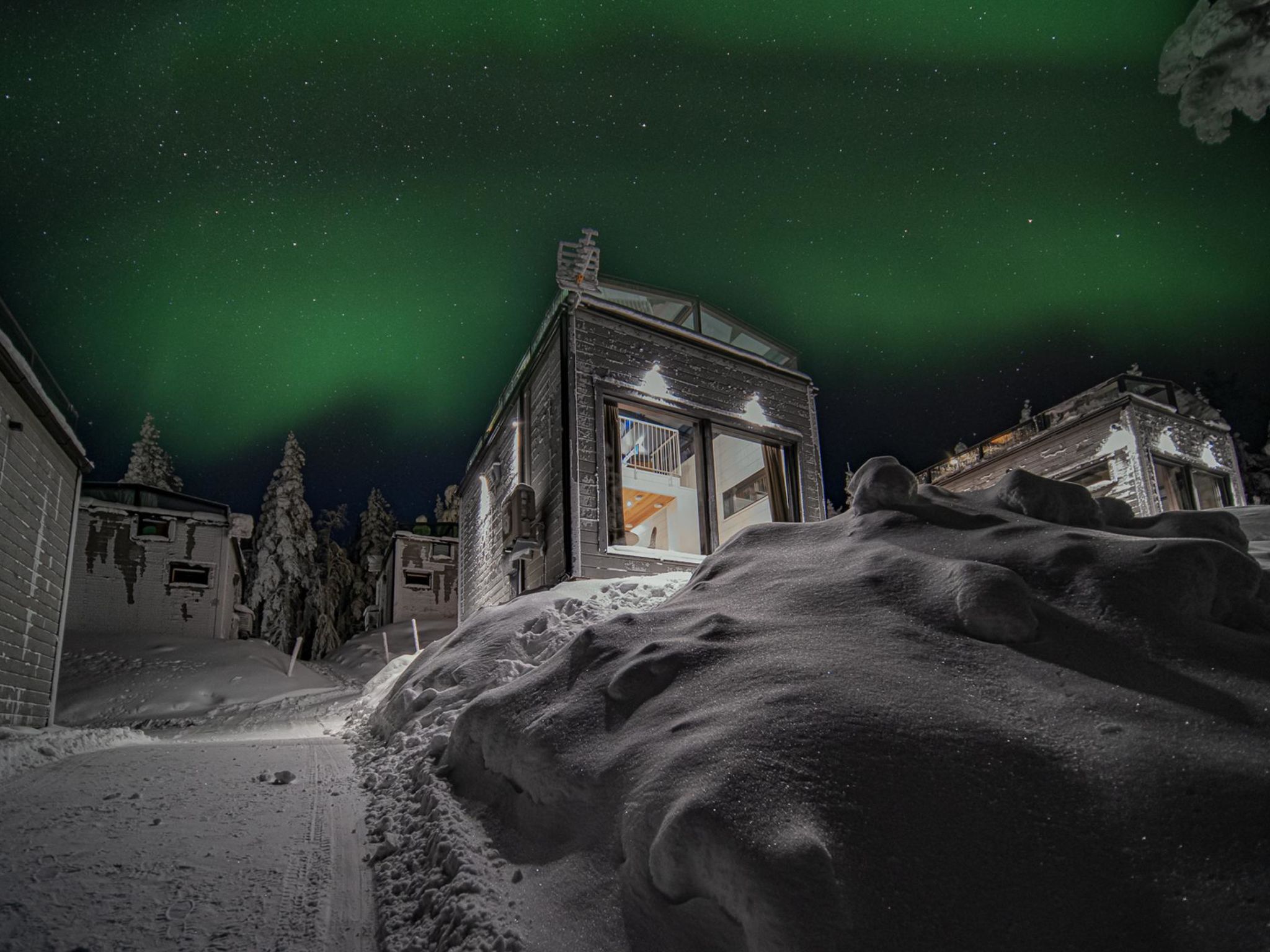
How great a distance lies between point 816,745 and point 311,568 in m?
31.4

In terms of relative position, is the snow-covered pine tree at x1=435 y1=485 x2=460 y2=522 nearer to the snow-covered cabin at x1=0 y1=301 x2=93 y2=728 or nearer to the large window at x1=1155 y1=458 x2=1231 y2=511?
the snow-covered cabin at x1=0 y1=301 x2=93 y2=728

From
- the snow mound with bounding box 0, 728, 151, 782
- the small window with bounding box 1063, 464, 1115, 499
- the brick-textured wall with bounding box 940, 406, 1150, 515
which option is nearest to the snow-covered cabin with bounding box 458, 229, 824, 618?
the brick-textured wall with bounding box 940, 406, 1150, 515

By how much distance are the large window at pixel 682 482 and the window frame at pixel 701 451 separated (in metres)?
0.03

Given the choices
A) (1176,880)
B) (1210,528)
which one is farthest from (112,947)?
(1210,528)

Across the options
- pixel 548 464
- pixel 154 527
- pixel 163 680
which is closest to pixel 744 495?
pixel 548 464

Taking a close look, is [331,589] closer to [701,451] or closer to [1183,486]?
[701,451]

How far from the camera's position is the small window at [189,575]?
19625 millimetres

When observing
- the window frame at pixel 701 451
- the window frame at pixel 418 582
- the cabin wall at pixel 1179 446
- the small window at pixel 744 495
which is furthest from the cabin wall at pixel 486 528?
the cabin wall at pixel 1179 446

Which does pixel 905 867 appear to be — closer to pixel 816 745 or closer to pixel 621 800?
pixel 816 745

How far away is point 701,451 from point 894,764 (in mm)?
9213

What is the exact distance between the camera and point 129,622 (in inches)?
734

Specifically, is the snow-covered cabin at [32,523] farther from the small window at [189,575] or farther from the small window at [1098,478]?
the small window at [1098,478]

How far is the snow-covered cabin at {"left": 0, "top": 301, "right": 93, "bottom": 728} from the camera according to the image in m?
7.78

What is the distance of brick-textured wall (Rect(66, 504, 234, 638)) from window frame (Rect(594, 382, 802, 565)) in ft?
55.6
